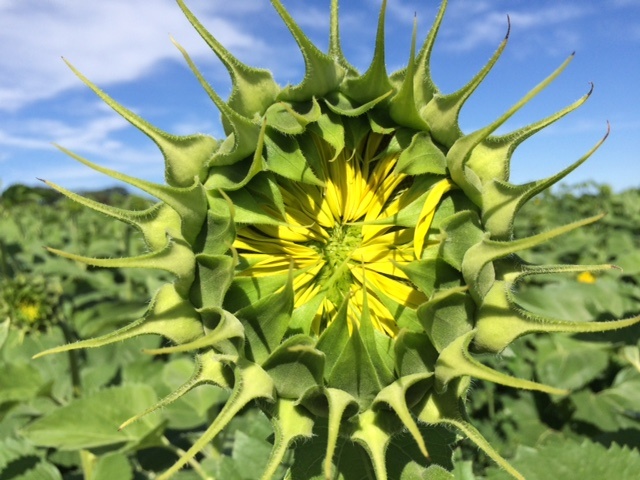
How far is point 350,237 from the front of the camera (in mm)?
1963

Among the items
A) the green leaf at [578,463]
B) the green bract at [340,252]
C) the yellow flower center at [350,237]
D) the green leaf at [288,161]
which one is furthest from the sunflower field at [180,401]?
the green leaf at [288,161]

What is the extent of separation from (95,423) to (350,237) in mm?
1897

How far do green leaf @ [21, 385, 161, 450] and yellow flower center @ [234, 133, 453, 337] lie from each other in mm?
1445

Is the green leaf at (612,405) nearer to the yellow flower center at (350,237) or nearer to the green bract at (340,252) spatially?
the green bract at (340,252)

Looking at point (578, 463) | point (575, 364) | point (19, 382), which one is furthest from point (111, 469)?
point (575, 364)

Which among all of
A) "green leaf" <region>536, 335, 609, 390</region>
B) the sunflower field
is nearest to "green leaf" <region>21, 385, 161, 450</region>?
the sunflower field

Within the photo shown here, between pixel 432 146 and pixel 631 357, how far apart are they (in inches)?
92.3

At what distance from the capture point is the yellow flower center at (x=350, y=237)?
1856 mm

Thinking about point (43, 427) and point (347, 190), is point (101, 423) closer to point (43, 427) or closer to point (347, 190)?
point (43, 427)

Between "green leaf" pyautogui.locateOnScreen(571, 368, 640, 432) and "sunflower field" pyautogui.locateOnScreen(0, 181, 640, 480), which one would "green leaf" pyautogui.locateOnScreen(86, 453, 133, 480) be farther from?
"green leaf" pyautogui.locateOnScreen(571, 368, 640, 432)

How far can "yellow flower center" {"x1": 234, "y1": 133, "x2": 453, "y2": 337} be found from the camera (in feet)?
6.09

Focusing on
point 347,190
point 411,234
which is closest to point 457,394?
point 411,234

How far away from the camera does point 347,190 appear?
78.7 inches

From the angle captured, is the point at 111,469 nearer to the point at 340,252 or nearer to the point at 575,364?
the point at 340,252
